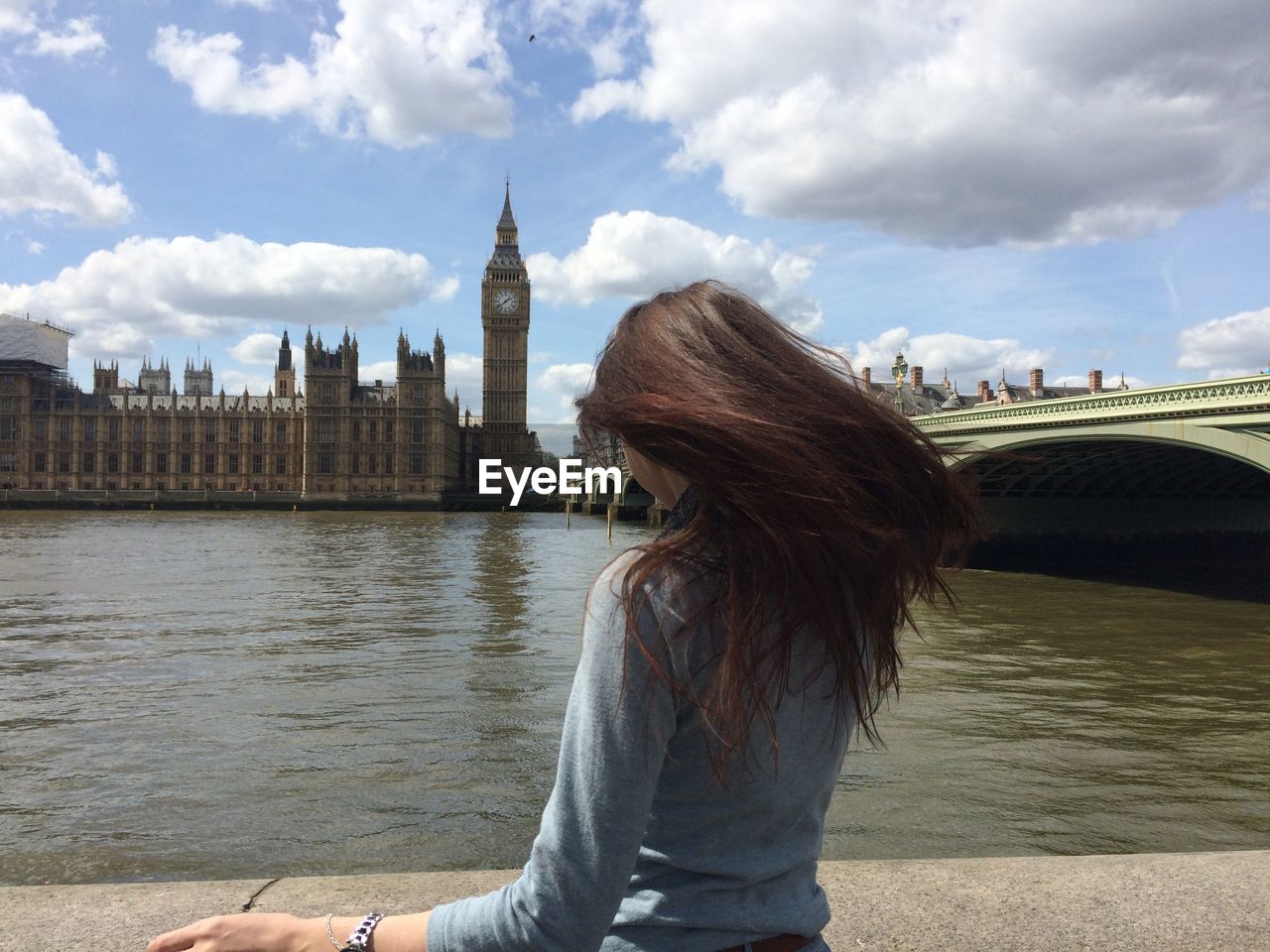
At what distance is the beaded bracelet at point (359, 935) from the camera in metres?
1.21

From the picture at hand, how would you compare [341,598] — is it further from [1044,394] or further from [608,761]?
[1044,394]

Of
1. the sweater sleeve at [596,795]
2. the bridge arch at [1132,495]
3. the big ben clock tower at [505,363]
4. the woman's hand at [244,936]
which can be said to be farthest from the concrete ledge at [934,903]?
the big ben clock tower at [505,363]

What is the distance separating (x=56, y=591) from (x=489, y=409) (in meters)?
80.0

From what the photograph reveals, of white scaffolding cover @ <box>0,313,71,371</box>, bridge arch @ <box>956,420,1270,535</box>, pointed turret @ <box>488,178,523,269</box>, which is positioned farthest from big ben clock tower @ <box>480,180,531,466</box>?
bridge arch @ <box>956,420,1270,535</box>

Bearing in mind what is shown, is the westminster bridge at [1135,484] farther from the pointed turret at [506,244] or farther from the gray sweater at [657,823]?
the pointed turret at [506,244]

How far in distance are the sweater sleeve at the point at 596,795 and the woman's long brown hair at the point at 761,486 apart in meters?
0.03

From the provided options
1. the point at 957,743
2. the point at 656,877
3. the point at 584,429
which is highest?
the point at 584,429

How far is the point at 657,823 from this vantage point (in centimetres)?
126

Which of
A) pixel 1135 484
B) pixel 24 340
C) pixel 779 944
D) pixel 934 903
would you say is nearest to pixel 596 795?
pixel 779 944

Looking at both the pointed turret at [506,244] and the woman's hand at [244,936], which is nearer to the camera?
the woman's hand at [244,936]

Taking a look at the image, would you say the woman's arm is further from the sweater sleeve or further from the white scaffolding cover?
the white scaffolding cover

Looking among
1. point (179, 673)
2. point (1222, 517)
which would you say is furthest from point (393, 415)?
point (179, 673)

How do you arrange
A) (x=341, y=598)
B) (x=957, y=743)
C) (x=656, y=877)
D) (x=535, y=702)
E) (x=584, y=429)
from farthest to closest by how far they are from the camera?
(x=341, y=598) → (x=535, y=702) → (x=957, y=743) → (x=584, y=429) → (x=656, y=877)

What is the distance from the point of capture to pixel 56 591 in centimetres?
1873
